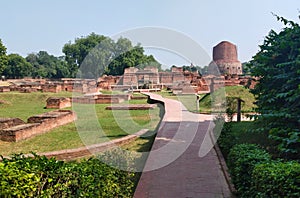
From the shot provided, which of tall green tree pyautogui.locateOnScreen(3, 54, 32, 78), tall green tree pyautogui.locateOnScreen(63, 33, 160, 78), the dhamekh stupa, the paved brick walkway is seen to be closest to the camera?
the paved brick walkway

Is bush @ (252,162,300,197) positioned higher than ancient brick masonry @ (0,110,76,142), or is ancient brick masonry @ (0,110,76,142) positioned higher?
bush @ (252,162,300,197)

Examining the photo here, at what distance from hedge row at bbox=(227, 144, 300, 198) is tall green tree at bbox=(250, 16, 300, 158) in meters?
0.76

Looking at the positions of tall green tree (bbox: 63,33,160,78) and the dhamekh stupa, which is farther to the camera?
tall green tree (bbox: 63,33,160,78)

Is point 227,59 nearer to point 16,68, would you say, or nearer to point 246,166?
point 16,68

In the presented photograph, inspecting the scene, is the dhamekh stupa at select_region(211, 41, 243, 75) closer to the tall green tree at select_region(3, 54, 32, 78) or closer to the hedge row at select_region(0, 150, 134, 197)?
the tall green tree at select_region(3, 54, 32, 78)

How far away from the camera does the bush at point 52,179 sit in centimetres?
209

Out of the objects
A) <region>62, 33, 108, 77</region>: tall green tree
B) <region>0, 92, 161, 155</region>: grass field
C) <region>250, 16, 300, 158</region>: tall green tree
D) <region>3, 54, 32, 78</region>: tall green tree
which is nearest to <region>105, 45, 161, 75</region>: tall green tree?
<region>62, 33, 108, 77</region>: tall green tree

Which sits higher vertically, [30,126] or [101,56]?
[101,56]

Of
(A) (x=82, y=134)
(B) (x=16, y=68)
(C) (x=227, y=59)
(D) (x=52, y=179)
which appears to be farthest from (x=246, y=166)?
(B) (x=16, y=68)

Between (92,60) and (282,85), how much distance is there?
50.9 meters

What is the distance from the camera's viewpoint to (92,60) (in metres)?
53.9

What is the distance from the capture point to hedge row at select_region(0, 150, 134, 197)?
2.09m

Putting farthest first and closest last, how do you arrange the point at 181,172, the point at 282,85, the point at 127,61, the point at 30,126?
the point at 127,61 < the point at 30,126 < the point at 282,85 < the point at 181,172

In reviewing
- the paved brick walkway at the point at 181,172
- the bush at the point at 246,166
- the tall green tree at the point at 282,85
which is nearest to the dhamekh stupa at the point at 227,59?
the paved brick walkway at the point at 181,172
